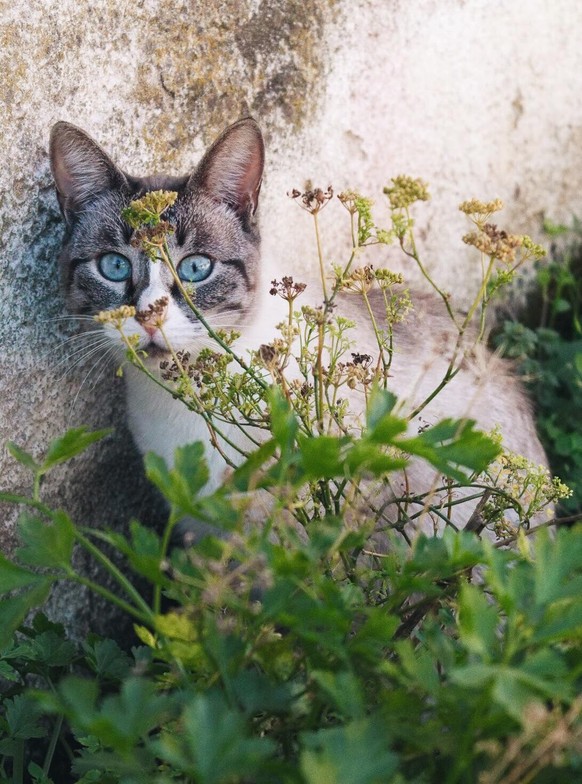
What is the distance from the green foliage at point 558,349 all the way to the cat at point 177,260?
723mm

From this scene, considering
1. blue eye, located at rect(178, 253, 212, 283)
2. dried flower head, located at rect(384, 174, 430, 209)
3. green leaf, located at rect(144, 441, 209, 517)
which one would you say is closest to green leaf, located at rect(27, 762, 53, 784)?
green leaf, located at rect(144, 441, 209, 517)

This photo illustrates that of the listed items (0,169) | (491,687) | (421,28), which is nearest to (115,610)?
(0,169)

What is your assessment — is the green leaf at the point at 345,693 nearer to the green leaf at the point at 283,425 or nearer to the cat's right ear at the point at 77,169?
the green leaf at the point at 283,425

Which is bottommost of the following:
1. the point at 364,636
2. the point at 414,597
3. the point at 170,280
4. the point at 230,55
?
the point at 414,597

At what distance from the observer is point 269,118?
2.58 m

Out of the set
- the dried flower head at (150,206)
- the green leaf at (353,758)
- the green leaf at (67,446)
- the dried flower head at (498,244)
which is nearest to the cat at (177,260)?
the dried flower head at (150,206)

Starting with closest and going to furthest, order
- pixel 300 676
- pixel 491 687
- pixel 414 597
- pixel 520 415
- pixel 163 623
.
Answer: pixel 491 687
pixel 163 623
pixel 300 676
pixel 414 597
pixel 520 415

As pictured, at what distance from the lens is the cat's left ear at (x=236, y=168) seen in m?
2.12

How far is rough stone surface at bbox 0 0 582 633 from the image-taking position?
2.07 m

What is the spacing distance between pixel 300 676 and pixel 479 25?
241cm

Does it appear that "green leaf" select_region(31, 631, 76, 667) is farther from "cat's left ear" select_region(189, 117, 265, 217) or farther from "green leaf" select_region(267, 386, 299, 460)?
"cat's left ear" select_region(189, 117, 265, 217)

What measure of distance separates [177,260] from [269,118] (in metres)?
0.68

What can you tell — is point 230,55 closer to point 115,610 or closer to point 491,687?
point 115,610

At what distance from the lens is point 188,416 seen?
7.36 feet
